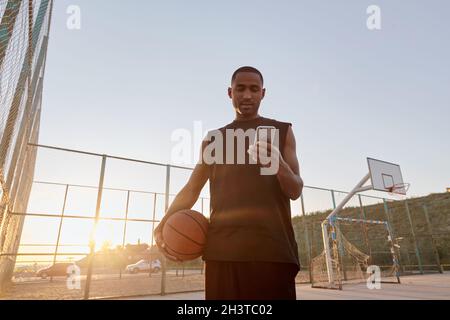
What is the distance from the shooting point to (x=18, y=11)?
243 centimetres

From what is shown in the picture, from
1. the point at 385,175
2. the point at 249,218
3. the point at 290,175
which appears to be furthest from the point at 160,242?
the point at 385,175

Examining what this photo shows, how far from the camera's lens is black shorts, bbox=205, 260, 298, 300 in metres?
1.21

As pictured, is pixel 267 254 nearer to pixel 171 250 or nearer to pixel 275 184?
pixel 275 184

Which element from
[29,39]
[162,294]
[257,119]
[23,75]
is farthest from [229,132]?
[162,294]

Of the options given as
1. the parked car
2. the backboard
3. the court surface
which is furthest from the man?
the parked car

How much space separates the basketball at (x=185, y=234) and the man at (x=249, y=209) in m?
0.05

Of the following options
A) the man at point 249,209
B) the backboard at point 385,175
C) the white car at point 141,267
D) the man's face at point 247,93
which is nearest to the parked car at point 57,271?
the white car at point 141,267

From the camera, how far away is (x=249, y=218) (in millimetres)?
1330

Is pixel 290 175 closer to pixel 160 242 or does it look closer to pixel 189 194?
pixel 189 194

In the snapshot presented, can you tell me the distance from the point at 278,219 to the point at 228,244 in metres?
0.26

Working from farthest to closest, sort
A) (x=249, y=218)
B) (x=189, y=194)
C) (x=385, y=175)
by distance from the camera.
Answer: (x=385, y=175) → (x=189, y=194) → (x=249, y=218)

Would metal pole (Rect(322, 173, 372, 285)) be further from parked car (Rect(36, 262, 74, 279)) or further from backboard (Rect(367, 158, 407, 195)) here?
parked car (Rect(36, 262, 74, 279))

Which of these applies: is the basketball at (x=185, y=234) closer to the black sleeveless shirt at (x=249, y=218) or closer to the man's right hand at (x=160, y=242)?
the man's right hand at (x=160, y=242)

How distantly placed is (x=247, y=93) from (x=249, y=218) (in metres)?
0.70
